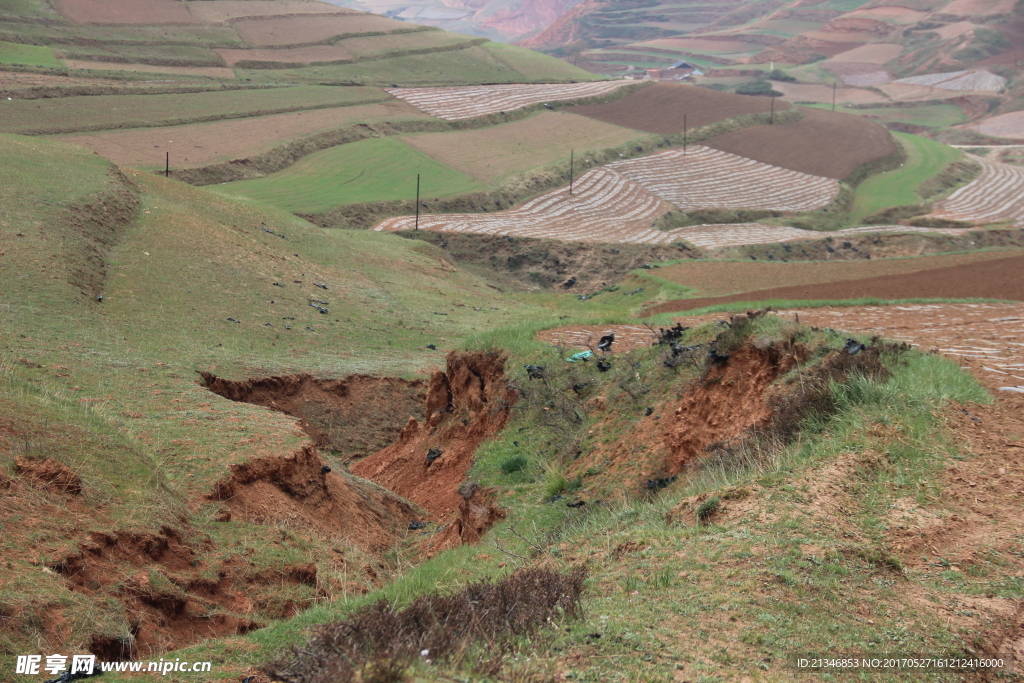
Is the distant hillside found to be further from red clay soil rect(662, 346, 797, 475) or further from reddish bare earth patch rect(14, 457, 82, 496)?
red clay soil rect(662, 346, 797, 475)

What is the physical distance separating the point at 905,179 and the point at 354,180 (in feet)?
134

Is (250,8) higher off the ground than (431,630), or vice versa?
(250,8)

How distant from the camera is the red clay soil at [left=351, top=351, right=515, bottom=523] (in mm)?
12414

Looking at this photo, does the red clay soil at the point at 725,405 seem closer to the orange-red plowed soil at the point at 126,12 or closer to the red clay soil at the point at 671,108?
the red clay soil at the point at 671,108

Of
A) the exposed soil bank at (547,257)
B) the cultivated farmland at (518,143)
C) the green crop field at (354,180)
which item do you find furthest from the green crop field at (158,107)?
the exposed soil bank at (547,257)

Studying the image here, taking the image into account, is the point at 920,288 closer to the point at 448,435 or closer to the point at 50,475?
the point at 448,435

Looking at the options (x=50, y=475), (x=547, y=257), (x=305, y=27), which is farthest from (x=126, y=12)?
(x=50, y=475)

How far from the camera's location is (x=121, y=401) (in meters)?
10.7

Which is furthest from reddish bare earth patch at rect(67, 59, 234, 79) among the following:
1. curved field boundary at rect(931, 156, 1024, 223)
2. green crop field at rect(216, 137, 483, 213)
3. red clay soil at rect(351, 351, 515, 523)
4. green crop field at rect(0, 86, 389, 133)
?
curved field boundary at rect(931, 156, 1024, 223)

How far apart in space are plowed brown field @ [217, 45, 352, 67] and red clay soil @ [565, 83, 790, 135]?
23692 mm

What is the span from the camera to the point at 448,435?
13477 millimetres

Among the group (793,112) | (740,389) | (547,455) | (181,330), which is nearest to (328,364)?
(181,330)

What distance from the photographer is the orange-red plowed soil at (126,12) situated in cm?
6969

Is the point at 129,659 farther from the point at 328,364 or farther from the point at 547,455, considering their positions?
the point at 328,364
